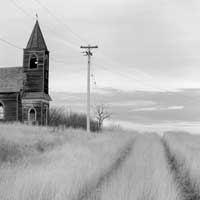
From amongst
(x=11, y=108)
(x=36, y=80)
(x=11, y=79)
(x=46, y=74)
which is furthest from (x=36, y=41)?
(x=11, y=108)

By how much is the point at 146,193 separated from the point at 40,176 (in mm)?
2679

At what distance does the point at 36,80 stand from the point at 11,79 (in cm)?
299

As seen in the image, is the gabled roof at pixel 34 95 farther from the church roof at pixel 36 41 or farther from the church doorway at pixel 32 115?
the church roof at pixel 36 41

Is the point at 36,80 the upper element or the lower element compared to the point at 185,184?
upper

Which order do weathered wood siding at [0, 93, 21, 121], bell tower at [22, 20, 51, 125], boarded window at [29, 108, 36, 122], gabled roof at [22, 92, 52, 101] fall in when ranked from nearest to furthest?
gabled roof at [22, 92, 52, 101]
bell tower at [22, 20, 51, 125]
boarded window at [29, 108, 36, 122]
weathered wood siding at [0, 93, 21, 121]

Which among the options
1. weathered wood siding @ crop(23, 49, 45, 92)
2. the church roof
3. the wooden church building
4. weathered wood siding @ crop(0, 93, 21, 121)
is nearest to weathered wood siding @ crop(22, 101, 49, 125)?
the wooden church building

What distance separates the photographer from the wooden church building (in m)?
37.6

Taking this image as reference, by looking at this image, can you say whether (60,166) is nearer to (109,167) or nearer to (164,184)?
(109,167)

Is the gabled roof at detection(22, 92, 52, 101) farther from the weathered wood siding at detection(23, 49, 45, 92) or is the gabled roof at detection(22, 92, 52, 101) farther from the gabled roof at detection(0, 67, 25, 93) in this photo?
the gabled roof at detection(0, 67, 25, 93)

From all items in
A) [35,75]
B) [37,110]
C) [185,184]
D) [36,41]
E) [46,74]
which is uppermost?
[36,41]

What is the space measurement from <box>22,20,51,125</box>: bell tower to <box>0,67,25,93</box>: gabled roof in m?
0.67

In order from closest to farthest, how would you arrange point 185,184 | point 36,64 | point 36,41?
1. point 185,184
2. point 36,41
3. point 36,64

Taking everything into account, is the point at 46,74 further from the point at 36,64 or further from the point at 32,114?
the point at 32,114

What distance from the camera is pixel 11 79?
39156mm
